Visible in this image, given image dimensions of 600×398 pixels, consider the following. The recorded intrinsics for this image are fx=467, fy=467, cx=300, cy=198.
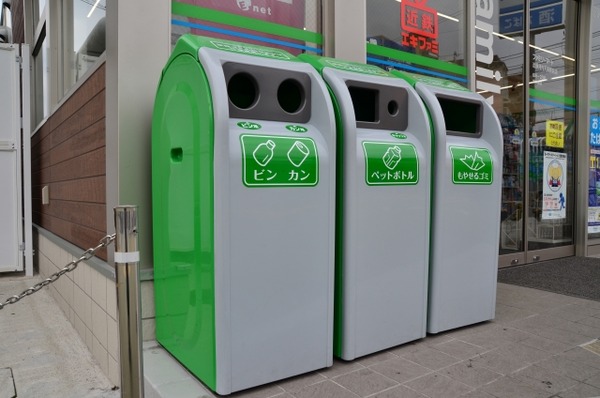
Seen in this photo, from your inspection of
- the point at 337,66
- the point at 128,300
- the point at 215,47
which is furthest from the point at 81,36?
the point at 128,300

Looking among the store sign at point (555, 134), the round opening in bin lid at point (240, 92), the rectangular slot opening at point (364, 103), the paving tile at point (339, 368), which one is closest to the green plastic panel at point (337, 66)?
the rectangular slot opening at point (364, 103)

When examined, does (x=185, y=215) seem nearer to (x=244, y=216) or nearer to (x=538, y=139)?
(x=244, y=216)

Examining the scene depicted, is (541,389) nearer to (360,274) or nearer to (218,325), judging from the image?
(360,274)

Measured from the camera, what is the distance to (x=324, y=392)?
2.17m

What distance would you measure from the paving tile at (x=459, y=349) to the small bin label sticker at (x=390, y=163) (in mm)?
972

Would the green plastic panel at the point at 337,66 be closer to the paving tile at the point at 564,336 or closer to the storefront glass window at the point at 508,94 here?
the paving tile at the point at 564,336

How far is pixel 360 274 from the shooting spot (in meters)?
2.48

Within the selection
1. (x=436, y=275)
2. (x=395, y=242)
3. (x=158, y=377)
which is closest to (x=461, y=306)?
(x=436, y=275)

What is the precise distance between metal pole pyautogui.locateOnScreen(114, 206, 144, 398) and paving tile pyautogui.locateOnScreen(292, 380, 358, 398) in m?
0.76

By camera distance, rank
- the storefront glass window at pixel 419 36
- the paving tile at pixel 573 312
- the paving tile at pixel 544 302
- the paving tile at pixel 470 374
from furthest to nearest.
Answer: the storefront glass window at pixel 419 36
the paving tile at pixel 544 302
the paving tile at pixel 573 312
the paving tile at pixel 470 374

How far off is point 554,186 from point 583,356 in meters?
4.07

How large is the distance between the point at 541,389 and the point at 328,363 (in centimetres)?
102

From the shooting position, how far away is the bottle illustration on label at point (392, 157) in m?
2.56

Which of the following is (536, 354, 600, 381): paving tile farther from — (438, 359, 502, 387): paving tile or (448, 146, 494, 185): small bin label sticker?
(448, 146, 494, 185): small bin label sticker
